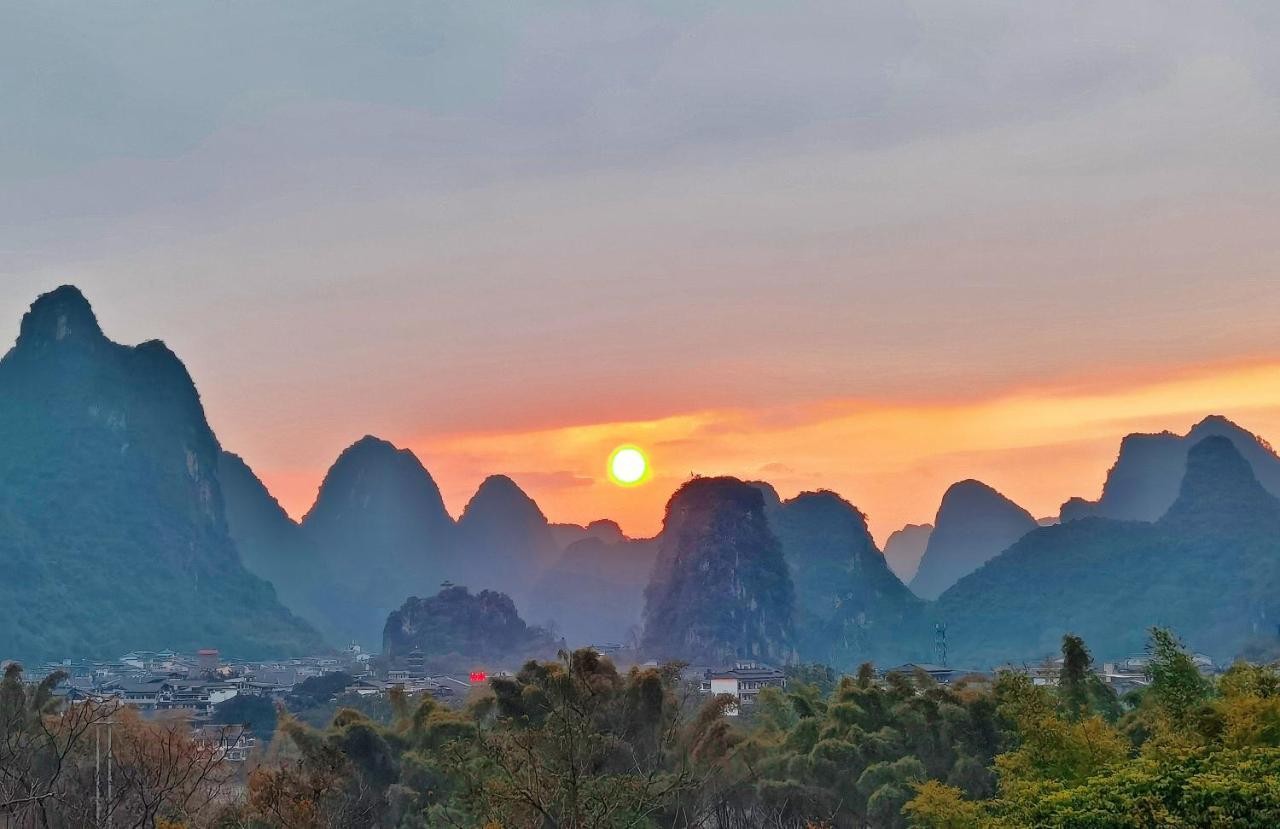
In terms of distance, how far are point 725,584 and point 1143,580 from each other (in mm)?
29251

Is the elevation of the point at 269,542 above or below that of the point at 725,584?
above

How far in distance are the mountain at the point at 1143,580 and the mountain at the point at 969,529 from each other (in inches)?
1768

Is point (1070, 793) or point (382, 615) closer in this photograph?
point (1070, 793)

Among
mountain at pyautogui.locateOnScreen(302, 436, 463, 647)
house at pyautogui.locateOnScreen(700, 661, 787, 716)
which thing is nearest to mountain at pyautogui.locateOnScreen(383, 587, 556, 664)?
house at pyautogui.locateOnScreen(700, 661, 787, 716)

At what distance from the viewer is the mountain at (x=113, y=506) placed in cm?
9581

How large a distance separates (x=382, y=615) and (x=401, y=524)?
12.7 metres

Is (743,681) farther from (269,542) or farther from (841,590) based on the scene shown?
(269,542)

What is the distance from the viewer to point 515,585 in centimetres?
16988

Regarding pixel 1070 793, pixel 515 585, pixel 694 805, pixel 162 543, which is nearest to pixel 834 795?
pixel 694 805

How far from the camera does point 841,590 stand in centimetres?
13200

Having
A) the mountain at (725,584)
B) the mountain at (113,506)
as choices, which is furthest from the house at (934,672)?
the mountain at (113,506)

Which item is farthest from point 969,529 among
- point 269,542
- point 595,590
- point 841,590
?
point 269,542

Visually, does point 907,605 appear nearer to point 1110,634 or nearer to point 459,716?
point 1110,634

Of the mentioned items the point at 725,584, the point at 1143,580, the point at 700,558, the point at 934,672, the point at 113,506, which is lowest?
the point at 934,672
